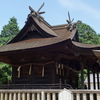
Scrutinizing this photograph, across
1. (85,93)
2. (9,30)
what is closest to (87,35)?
(9,30)

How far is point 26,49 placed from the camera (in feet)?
35.6

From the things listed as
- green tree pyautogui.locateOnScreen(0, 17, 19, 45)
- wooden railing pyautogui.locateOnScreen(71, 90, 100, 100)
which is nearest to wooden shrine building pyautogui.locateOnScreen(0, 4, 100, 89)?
wooden railing pyautogui.locateOnScreen(71, 90, 100, 100)

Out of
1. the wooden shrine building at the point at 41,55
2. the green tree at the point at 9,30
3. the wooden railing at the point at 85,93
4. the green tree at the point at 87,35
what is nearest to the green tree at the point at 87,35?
the green tree at the point at 87,35

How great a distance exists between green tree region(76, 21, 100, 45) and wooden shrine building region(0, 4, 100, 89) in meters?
25.5

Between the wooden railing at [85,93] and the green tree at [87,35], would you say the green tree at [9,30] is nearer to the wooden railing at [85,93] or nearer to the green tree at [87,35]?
the green tree at [87,35]

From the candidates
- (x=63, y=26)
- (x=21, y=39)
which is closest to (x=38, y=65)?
(x=21, y=39)

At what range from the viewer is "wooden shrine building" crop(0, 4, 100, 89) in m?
10.7

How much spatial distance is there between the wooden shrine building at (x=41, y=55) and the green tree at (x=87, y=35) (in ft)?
83.6

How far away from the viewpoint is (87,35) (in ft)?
136

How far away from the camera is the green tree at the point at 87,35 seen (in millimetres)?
39688

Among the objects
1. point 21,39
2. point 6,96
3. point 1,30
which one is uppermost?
point 1,30

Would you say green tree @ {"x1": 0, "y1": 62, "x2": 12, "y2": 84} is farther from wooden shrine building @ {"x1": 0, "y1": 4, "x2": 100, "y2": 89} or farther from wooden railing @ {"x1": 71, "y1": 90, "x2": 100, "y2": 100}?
wooden railing @ {"x1": 71, "y1": 90, "x2": 100, "y2": 100}

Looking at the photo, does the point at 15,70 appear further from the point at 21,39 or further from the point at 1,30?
the point at 1,30

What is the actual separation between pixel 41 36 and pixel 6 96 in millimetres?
6419
